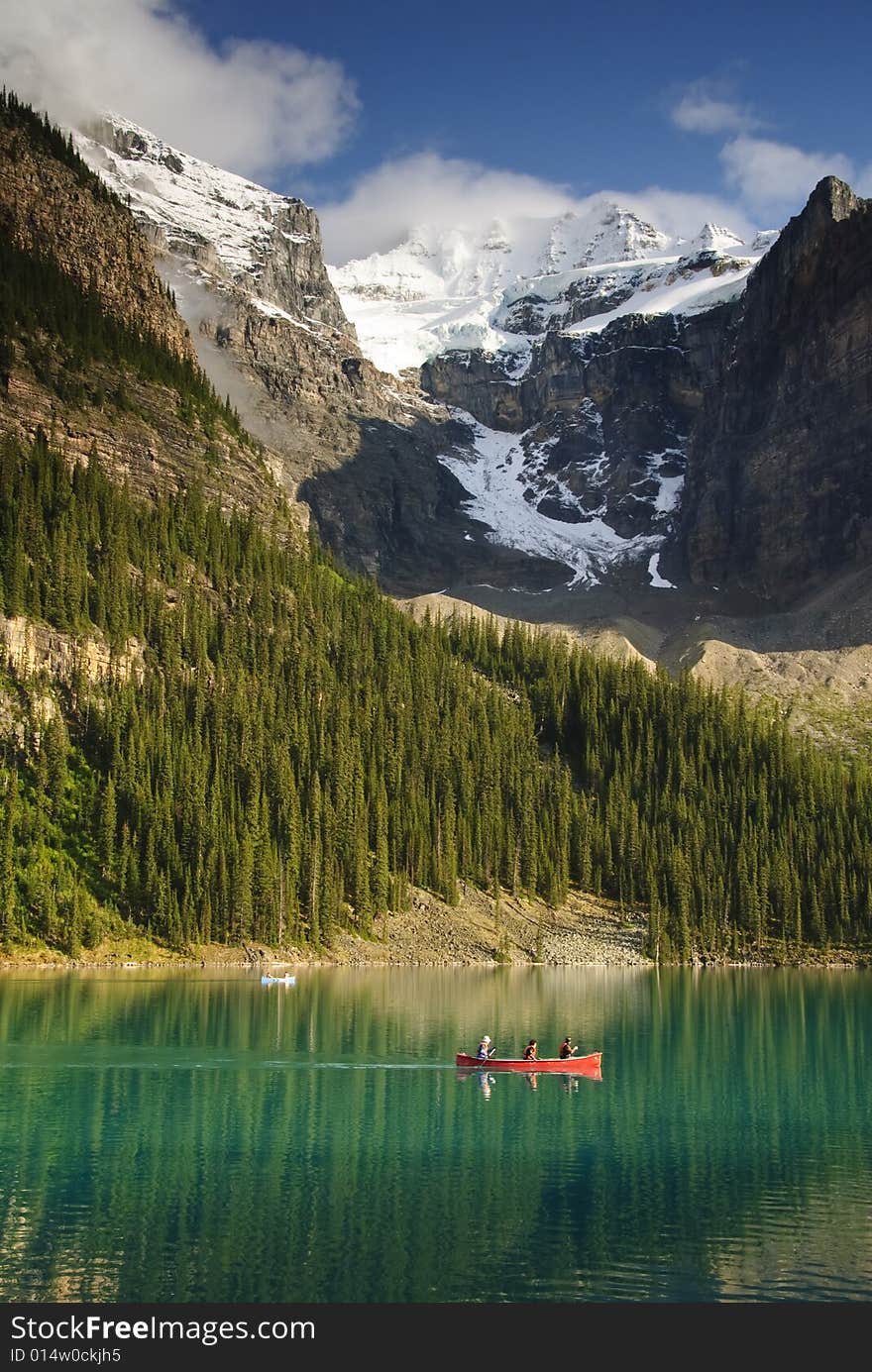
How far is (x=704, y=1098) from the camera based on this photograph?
60406 mm

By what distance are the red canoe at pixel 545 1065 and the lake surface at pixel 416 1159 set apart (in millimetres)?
833

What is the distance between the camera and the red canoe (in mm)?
65688

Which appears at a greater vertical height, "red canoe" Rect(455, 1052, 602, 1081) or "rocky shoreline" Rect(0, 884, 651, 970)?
"rocky shoreline" Rect(0, 884, 651, 970)

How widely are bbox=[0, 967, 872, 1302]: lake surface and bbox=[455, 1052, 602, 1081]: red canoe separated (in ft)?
2.73

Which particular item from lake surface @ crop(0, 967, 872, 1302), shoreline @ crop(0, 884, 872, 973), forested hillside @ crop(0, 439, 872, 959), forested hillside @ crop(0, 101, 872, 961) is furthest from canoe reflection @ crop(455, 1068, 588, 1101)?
forested hillside @ crop(0, 101, 872, 961)

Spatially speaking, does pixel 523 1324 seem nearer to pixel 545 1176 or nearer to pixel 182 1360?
pixel 182 1360

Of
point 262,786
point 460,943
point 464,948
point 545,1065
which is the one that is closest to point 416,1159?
point 545,1065

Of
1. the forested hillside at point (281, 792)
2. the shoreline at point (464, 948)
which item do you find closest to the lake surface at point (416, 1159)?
the shoreline at point (464, 948)

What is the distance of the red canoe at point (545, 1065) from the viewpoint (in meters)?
65.7

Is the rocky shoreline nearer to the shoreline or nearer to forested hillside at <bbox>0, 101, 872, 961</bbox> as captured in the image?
the shoreline

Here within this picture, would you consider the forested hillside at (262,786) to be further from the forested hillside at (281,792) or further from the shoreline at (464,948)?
the shoreline at (464,948)

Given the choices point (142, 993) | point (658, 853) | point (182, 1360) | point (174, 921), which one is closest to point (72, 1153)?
point (182, 1360)

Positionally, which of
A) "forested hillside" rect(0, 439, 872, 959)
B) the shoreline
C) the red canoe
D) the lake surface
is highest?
"forested hillside" rect(0, 439, 872, 959)

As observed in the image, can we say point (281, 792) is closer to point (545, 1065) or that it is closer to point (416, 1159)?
point (545, 1065)
